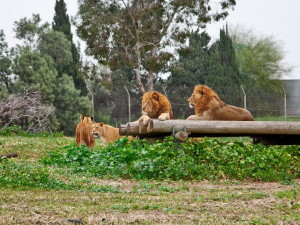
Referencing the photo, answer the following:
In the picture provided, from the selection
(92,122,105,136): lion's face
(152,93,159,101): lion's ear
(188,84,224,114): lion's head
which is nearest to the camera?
(188,84,224,114): lion's head

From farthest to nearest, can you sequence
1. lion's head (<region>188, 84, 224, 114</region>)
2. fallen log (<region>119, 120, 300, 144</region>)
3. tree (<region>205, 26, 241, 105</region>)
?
tree (<region>205, 26, 241, 105</region>) < lion's head (<region>188, 84, 224, 114</region>) < fallen log (<region>119, 120, 300, 144</region>)

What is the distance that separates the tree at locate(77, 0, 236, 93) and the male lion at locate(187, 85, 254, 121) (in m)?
21.9

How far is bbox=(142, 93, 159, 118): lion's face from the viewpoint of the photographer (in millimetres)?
11680

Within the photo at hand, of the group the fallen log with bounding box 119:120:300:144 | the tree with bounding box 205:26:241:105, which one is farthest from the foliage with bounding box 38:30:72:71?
the fallen log with bounding box 119:120:300:144

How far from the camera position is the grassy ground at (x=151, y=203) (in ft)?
20.1

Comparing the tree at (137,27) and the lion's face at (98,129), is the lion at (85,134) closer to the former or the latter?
the lion's face at (98,129)

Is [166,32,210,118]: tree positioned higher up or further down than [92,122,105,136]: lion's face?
higher up

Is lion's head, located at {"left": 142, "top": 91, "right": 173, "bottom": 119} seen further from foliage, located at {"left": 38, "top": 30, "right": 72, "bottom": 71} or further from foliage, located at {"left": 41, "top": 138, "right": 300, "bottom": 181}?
foliage, located at {"left": 38, "top": 30, "right": 72, "bottom": 71}

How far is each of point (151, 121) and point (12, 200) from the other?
165 inches

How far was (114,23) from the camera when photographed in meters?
35.2

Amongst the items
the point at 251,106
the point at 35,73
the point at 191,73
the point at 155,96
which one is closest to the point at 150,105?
the point at 155,96

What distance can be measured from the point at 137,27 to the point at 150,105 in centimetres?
2346

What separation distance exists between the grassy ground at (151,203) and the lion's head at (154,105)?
186cm

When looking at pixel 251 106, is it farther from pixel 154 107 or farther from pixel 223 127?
pixel 223 127
